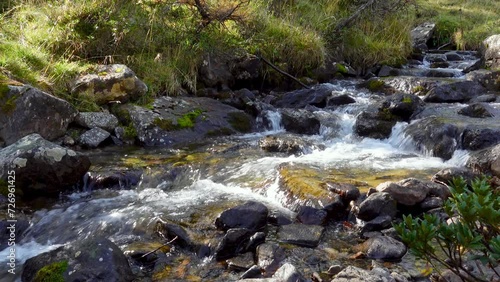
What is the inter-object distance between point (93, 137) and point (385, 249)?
463 centimetres

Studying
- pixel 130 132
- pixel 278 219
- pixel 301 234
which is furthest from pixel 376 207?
pixel 130 132

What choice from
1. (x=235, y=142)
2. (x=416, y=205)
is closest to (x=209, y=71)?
(x=235, y=142)

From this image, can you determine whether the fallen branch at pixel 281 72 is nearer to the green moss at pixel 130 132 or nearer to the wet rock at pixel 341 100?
the wet rock at pixel 341 100

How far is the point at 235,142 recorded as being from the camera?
24.4 feet

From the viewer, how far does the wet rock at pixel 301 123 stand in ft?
26.3

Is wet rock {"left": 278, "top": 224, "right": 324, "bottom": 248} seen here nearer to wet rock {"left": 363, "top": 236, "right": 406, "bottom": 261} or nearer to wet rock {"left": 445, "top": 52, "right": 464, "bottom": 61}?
wet rock {"left": 363, "top": 236, "right": 406, "bottom": 261}

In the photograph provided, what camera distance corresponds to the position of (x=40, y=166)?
5246 millimetres

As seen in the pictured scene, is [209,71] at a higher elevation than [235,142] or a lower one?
higher

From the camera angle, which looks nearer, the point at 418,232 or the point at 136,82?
the point at 418,232

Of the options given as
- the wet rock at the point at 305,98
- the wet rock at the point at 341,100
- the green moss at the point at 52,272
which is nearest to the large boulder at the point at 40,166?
the green moss at the point at 52,272

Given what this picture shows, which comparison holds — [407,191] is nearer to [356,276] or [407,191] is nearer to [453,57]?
[356,276]

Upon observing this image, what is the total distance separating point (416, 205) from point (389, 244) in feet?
3.10

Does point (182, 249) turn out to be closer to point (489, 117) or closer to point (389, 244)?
point (389, 244)

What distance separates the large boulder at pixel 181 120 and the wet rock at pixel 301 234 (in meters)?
3.42
